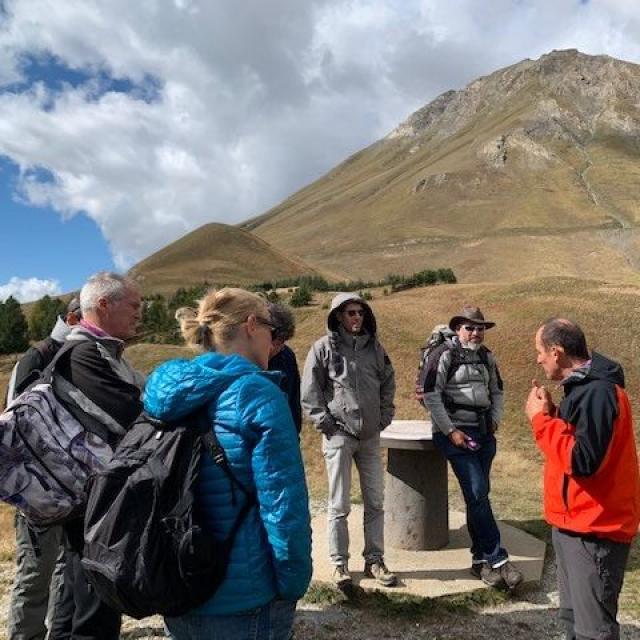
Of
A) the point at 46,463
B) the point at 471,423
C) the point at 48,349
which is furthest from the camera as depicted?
the point at 471,423

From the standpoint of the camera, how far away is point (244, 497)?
2.34 metres

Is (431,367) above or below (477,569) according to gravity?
above

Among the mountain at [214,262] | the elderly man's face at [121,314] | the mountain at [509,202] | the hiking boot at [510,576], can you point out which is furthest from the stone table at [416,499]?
the mountain at [214,262]

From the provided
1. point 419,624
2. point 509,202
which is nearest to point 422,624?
point 419,624

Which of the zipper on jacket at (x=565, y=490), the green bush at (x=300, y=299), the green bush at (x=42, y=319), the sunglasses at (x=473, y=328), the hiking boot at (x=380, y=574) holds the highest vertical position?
the green bush at (x=42, y=319)

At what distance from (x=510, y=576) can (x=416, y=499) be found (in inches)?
55.6

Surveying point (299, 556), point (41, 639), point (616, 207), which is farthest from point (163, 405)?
point (616, 207)

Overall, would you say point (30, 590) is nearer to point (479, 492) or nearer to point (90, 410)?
point (90, 410)

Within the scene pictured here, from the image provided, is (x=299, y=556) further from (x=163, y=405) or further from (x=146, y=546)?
(x=163, y=405)

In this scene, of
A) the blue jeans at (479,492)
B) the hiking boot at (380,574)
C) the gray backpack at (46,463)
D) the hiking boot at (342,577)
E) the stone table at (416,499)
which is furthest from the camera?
the stone table at (416,499)

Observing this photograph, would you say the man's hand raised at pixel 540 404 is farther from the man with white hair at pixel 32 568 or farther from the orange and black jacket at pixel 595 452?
the man with white hair at pixel 32 568

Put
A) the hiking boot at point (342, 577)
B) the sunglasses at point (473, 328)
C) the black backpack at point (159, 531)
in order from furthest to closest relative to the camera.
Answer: the sunglasses at point (473, 328) < the hiking boot at point (342, 577) < the black backpack at point (159, 531)

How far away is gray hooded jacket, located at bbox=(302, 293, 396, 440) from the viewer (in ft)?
18.2

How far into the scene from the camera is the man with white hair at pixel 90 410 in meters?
3.13
